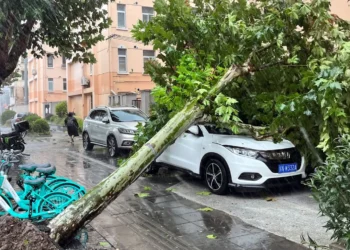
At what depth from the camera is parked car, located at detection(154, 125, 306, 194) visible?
6789 millimetres

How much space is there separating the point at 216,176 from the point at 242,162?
717 millimetres

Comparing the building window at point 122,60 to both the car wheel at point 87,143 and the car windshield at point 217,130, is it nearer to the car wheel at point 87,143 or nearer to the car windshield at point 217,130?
the car wheel at point 87,143

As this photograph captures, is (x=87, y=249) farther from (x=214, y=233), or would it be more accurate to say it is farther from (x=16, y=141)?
(x=16, y=141)

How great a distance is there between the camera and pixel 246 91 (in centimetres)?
681

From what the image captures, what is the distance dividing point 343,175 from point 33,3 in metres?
7.14

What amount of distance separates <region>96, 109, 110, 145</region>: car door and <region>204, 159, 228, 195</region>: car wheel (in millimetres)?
6185

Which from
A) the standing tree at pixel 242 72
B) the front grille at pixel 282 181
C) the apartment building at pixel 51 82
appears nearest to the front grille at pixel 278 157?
the front grille at pixel 282 181

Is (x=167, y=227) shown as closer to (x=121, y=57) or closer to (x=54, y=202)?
(x=54, y=202)

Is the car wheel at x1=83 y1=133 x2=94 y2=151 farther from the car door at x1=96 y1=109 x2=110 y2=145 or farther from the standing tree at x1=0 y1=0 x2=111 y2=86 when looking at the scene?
the standing tree at x1=0 y1=0 x2=111 y2=86

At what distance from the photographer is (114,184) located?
4543 mm

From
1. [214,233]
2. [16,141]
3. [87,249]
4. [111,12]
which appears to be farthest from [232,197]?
[111,12]

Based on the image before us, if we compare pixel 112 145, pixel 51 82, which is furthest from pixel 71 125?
pixel 51 82

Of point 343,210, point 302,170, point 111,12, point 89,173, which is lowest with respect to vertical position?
point 89,173

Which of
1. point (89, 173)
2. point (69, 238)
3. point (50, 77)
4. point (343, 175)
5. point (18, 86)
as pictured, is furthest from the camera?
point (18, 86)
